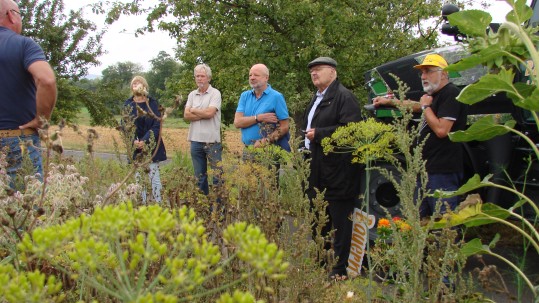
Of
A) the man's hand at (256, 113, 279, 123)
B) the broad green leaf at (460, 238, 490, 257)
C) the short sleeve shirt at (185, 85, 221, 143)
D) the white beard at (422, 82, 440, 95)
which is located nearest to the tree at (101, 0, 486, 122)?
the short sleeve shirt at (185, 85, 221, 143)

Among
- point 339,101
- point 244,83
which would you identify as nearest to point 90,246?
point 339,101

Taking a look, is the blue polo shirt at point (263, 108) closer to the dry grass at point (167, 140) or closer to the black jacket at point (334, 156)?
Result: the dry grass at point (167, 140)

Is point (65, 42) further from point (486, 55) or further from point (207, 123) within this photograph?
point (486, 55)

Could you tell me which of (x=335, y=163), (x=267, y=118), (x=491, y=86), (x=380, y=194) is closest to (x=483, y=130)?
(x=491, y=86)

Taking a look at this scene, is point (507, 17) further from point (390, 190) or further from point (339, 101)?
Answer: point (390, 190)

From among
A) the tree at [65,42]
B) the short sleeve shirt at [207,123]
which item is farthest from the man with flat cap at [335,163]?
the tree at [65,42]

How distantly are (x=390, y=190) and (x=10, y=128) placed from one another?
11.0 ft

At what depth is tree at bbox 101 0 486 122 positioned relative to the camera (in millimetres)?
10078

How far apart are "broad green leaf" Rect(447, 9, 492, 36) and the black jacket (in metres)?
2.60

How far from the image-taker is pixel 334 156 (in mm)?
5141

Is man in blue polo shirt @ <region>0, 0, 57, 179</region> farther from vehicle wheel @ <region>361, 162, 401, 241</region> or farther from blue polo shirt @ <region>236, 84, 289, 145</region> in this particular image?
vehicle wheel @ <region>361, 162, 401, 241</region>

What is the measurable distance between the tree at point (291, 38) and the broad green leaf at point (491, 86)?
7083 millimetres

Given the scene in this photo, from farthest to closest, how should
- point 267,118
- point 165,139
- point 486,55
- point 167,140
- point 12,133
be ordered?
1. point 167,140
2. point 165,139
3. point 267,118
4. point 12,133
5. point 486,55

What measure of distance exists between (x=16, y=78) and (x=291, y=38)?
22.9ft
